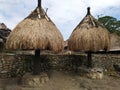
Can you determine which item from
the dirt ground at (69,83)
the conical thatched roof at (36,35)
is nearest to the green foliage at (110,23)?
the dirt ground at (69,83)

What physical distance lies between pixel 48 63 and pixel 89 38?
2496mm

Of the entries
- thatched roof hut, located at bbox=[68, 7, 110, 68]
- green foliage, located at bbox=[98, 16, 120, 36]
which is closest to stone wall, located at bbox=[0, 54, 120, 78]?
thatched roof hut, located at bbox=[68, 7, 110, 68]

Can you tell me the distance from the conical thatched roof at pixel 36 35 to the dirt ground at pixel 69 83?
157cm

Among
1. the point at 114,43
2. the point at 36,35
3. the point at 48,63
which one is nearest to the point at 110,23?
the point at 114,43

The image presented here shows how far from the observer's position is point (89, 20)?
14.1 m

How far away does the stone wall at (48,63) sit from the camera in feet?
41.4

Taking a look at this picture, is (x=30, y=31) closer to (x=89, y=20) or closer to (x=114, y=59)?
(x=89, y=20)

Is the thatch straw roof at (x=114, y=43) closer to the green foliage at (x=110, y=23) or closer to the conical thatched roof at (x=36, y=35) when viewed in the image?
the conical thatched roof at (x=36, y=35)

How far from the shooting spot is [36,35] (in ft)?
36.7

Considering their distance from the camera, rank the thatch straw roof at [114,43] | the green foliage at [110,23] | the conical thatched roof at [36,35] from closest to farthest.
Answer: the conical thatched roof at [36,35] → the thatch straw roof at [114,43] → the green foliage at [110,23]

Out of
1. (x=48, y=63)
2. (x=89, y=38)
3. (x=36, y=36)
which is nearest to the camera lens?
(x=36, y=36)

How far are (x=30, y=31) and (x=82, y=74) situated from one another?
3.91m

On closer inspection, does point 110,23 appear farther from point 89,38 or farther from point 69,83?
point 69,83

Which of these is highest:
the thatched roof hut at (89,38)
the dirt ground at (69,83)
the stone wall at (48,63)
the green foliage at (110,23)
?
the green foliage at (110,23)
